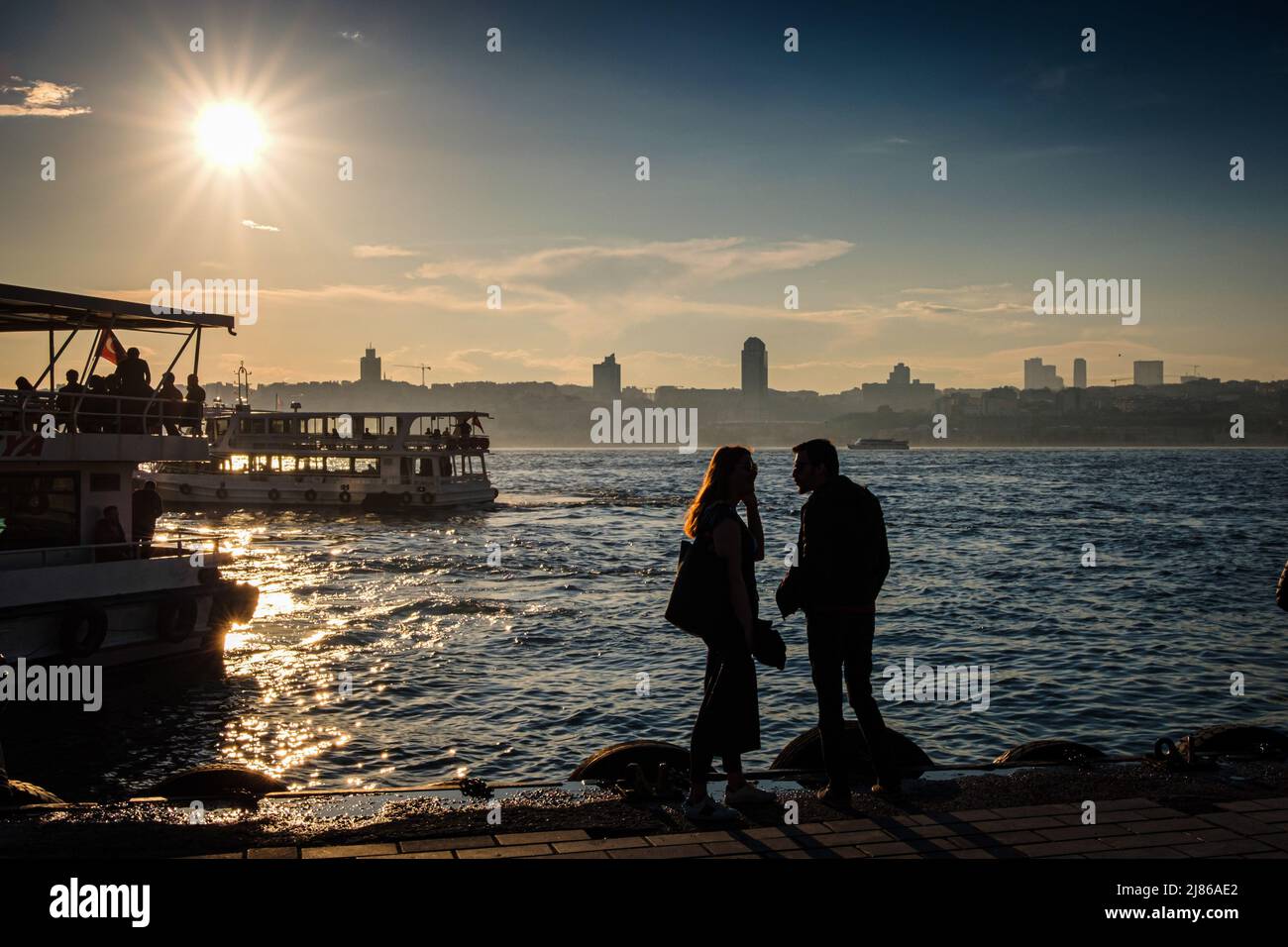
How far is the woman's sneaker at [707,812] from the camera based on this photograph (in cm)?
682

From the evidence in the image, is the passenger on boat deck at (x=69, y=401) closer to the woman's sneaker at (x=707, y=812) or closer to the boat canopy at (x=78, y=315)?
the boat canopy at (x=78, y=315)

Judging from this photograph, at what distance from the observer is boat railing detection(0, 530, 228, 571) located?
58.0ft

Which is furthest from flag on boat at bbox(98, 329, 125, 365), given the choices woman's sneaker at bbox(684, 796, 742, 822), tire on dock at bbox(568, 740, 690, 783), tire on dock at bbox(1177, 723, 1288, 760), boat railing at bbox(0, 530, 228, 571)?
tire on dock at bbox(1177, 723, 1288, 760)

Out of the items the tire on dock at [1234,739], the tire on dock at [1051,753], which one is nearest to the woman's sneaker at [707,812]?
the tire on dock at [1051,753]

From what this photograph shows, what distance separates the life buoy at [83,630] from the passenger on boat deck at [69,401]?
9.77 ft

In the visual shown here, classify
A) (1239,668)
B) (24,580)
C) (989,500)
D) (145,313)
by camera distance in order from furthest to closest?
(989,500)
(1239,668)
(145,313)
(24,580)

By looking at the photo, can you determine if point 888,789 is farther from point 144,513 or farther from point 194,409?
point 144,513

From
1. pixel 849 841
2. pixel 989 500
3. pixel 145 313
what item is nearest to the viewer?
pixel 849 841

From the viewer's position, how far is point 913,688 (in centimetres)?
1778

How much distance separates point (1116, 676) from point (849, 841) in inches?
578

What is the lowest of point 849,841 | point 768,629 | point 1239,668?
point 1239,668
